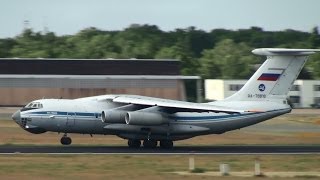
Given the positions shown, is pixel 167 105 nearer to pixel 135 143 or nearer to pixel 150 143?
pixel 150 143

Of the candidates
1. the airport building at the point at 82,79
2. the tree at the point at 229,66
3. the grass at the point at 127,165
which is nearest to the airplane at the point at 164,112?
the grass at the point at 127,165

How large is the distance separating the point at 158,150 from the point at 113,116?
9.52 feet

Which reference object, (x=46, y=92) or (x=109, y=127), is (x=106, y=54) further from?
(x=109, y=127)

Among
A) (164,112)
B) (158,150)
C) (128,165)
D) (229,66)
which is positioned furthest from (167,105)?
(229,66)

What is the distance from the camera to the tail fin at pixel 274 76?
47.5 m

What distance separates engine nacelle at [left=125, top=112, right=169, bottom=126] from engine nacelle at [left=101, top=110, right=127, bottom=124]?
1.09 feet

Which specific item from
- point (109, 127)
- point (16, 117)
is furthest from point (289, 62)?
point (16, 117)

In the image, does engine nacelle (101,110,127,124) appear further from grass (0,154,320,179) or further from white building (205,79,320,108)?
white building (205,79,320,108)

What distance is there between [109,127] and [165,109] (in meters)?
3.16

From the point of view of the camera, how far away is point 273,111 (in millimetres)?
47031

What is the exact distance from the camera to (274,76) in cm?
4772

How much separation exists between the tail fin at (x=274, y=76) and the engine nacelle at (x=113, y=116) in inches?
245

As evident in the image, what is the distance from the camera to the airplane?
1802 inches

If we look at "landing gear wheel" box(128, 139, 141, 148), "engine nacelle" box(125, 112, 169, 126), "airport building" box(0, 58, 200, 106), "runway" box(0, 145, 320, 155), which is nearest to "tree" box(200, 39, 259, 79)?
"airport building" box(0, 58, 200, 106)
